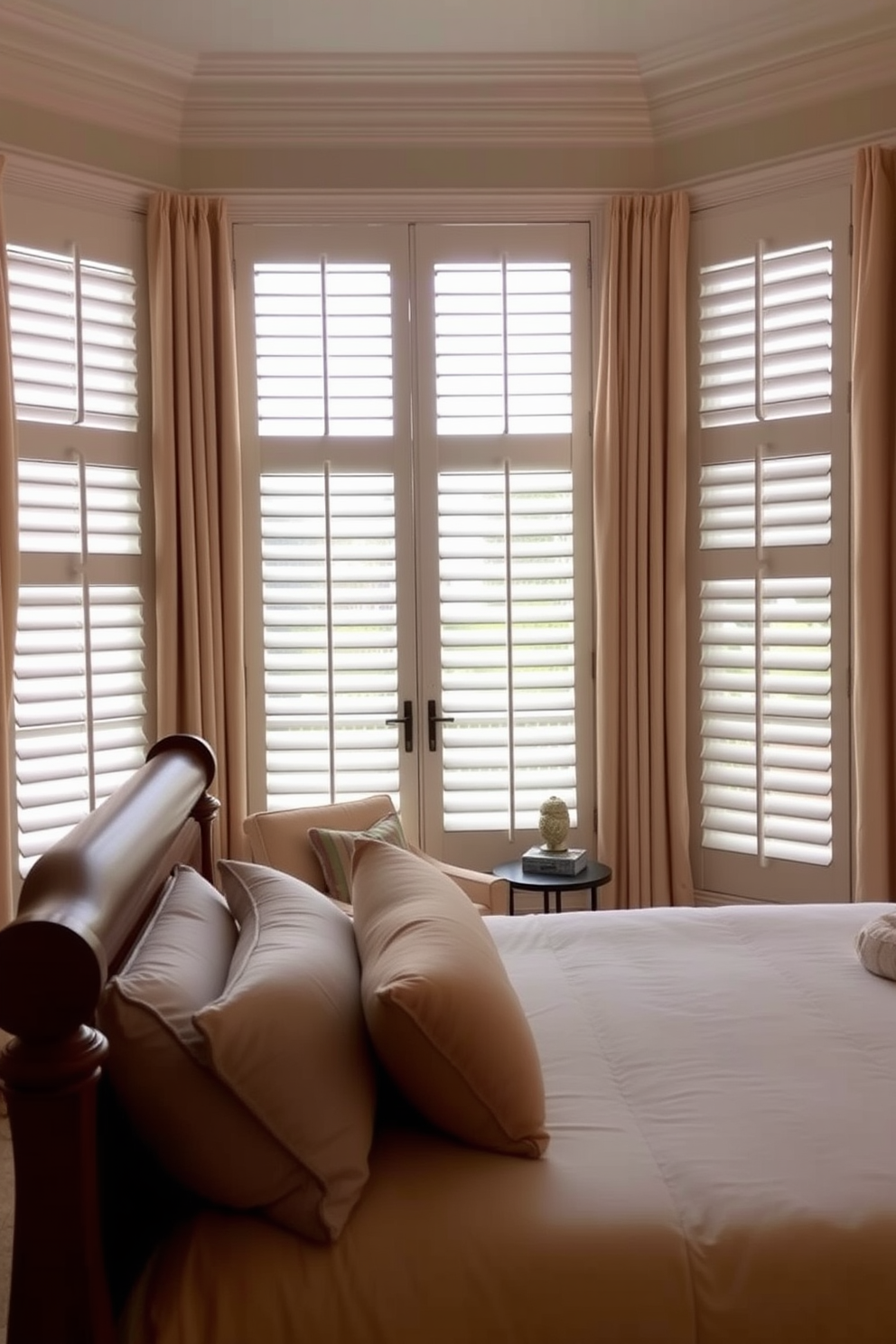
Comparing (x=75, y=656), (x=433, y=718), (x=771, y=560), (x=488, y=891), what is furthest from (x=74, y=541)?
(x=771, y=560)

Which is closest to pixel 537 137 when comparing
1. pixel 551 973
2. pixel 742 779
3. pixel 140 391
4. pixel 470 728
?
pixel 140 391

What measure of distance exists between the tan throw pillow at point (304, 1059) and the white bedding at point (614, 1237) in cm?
8

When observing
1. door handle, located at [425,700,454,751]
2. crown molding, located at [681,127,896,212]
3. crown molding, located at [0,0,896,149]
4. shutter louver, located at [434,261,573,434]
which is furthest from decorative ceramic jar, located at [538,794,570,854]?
crown molding, located at [0,0,896,149]

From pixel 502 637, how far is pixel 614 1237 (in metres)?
3.09

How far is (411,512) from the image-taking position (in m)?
4.51

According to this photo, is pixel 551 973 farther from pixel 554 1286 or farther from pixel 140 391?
pixel 140 391

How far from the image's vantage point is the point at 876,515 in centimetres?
395

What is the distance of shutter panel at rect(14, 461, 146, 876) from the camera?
3971 millimetres

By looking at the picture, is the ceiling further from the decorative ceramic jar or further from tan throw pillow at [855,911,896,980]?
tan throw pillow at [855,911,896,980]

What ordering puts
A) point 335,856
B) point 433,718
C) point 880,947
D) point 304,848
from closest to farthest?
1. point 880,947
2. point 335,856
3. point 304,848
4. point 433,718

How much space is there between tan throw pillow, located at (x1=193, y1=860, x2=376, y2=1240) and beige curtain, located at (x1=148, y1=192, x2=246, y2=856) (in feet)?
8.26

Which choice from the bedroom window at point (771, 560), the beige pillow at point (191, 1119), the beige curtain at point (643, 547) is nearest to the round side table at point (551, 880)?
the beige curtain at point (643, 547)

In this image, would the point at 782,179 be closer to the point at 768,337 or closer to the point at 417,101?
the point at 768,337

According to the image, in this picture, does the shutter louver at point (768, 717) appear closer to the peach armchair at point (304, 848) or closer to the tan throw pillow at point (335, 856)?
the peach armchair at point (304, 848)
